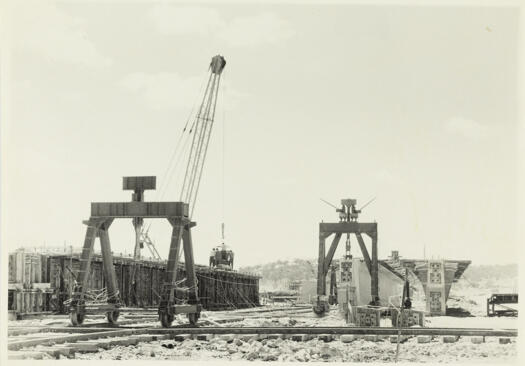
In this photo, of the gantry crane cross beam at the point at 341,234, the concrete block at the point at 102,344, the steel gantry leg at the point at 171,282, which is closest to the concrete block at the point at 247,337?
the concrete block at the point at 102,344

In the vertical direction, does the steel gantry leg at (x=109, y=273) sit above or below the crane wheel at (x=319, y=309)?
above

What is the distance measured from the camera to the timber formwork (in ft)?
129

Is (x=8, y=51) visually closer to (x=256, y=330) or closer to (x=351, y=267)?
(x=256, y=330)

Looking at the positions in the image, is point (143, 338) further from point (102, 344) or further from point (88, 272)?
point (88, 272)

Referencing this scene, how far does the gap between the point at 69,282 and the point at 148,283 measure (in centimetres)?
976

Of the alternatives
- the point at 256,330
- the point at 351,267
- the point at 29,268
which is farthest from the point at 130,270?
the point at 256,330

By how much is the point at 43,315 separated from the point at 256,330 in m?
14.0

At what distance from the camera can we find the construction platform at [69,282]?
36875 millimetres

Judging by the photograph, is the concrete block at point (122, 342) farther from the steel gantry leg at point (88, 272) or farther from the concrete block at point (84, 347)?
the steel gantry leg at point (88, 272)

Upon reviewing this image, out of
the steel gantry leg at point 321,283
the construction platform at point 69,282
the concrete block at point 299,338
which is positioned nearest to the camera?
the concrete block at point 299,338

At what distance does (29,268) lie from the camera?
125ft

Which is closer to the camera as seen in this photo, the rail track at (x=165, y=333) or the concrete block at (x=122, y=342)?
the concrete block at (x=122, y=342)

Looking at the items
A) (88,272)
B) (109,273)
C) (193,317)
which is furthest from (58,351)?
(193,317)

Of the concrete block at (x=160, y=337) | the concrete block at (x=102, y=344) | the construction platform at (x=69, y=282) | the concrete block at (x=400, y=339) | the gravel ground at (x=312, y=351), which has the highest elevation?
the construction platform at (x=69, y=282)
